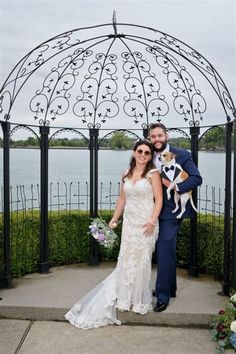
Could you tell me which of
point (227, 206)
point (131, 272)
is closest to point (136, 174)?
point (131, 272)

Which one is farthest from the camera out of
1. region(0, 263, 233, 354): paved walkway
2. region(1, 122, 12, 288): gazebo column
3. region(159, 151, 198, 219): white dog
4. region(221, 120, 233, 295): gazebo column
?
region(1, 122, 12, 288): gazebo column

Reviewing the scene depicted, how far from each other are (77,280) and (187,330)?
1.62 meters

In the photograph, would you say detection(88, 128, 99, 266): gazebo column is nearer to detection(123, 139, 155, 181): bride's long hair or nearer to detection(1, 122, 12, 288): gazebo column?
detection(1, 122, 12, 288): gazebo column

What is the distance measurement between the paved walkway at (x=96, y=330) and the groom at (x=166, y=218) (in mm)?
234

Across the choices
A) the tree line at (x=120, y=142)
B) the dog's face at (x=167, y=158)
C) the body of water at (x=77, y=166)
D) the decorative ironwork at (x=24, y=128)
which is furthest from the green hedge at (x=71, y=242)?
the dog's face at (x=167, y=158)

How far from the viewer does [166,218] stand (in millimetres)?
4141

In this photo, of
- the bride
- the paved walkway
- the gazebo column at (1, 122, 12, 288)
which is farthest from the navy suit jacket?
the gazebo column at (1, 122, 12, 288)

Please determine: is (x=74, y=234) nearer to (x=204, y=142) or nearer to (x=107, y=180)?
(x=107, y=180)

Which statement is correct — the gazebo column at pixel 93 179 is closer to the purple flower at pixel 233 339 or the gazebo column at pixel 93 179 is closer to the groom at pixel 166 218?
the groom at pixel 166 218

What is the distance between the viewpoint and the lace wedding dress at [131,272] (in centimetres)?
403

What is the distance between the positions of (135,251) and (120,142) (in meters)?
2.42

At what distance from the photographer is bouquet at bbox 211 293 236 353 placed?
3.52m

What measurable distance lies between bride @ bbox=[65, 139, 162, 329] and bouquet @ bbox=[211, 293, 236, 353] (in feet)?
2.25

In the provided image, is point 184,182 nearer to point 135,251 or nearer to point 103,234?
point 135,251
